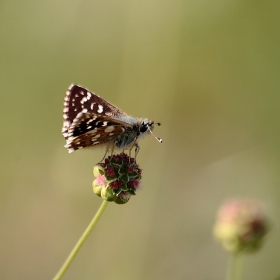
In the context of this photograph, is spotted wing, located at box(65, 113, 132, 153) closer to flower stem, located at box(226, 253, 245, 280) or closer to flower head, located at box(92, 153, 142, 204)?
flower head, located at box(92, 153, 142, 204)

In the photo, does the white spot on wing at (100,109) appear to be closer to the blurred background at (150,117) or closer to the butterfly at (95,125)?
the butterfly at (95,125)

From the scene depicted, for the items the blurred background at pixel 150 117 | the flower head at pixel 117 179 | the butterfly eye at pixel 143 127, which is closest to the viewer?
the flower head at pixel 117 179

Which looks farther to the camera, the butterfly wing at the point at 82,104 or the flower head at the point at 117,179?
the butterfly wing at the point at 82,104

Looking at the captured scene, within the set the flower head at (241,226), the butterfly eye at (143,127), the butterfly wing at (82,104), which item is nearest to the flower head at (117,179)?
the butterfly eye at (143,127)

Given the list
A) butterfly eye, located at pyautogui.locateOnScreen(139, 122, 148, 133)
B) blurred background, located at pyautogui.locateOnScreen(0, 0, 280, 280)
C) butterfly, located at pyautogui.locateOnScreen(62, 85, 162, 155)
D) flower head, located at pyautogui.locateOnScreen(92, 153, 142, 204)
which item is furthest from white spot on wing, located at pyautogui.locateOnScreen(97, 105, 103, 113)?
blurred background, located at pyautogui.locateOnScreen(0, 0, 280, 280)

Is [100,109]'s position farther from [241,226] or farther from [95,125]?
[241,226]

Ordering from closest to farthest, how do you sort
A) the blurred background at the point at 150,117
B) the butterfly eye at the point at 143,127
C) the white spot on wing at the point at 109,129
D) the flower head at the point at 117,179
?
1. the flower head at the point at 117,179
2. the white spot on wing at the point at 109,129
3. the butterfly eye at the point at 143,127
4. the blurred background at the point at 150,117

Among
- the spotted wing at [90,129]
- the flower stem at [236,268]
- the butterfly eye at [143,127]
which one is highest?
the butterfly eye at [143,127]

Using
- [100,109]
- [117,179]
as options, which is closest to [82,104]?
[100,109]
